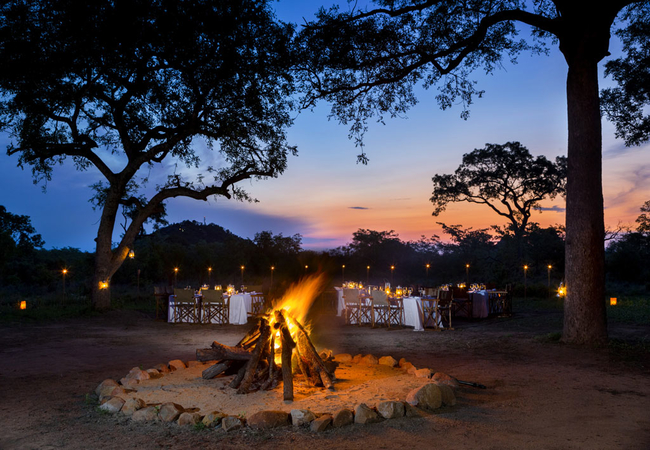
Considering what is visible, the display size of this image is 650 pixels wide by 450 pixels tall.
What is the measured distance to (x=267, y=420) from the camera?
3.95 meters

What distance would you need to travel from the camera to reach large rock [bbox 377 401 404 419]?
4172 millimetres

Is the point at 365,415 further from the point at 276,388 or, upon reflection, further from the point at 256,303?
the point at 256,303

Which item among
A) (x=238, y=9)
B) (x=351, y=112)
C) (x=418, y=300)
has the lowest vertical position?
(x=418, y=300)


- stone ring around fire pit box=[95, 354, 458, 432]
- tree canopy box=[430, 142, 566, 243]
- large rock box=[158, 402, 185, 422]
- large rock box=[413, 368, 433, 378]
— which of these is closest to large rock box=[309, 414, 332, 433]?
stone ring around fire pit box=[95, 354, 458, 432]

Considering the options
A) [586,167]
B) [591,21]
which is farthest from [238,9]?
[586,167]

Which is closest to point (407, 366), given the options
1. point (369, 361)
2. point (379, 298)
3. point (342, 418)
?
point (369, 361)

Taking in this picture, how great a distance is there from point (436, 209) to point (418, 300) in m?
16.0

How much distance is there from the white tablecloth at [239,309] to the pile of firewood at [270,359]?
6.77m

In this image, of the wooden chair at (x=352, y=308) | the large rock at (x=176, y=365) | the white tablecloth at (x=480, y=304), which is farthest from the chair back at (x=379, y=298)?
the large rock at (x=176, y=365)

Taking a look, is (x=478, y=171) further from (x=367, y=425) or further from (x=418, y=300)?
(x=367, y=425)

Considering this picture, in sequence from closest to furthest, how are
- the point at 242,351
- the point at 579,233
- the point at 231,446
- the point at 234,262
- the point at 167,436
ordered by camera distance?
the point at 231,446 < the point at 167,436 < the point at 242,351 < the point at 579,233 < the point at 234,262

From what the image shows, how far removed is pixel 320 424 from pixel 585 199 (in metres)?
7.11

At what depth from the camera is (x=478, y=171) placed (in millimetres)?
25719

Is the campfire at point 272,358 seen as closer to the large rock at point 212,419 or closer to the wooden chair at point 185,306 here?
the large rock at point 212,419
